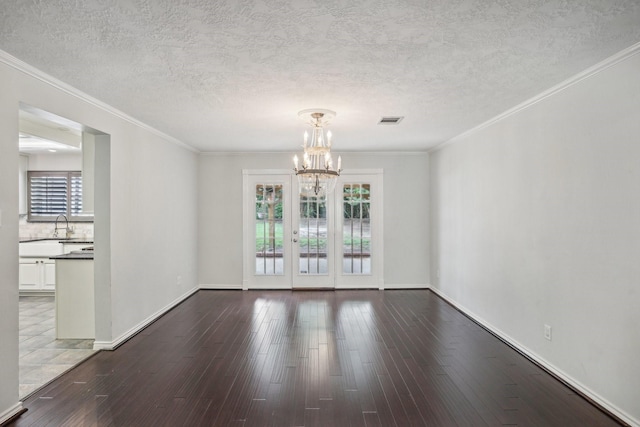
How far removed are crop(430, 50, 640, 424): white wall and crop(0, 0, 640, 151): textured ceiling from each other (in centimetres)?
34

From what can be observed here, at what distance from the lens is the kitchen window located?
21.8 ft

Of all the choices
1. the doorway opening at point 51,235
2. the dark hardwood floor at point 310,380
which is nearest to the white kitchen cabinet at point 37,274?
the doorway opening at point 51,235

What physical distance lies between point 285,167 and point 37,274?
4.29m

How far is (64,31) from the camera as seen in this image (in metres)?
2.13

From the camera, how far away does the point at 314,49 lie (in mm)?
2385

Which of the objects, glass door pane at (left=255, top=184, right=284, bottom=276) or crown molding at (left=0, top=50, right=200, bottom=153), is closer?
crown molding at (left=0, top=50, right=200, bottom=153)

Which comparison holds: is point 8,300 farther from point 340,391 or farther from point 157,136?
point 157,136

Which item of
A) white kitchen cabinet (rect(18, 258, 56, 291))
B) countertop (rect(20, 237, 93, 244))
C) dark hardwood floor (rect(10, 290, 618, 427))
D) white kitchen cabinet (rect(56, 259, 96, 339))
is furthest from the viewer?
countertop (rect(20, 237, 93, 244))

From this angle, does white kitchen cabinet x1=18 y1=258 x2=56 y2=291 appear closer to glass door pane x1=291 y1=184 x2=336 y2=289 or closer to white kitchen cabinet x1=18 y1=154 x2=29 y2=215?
white kitchen cabinet x1=18 y1=154 x2=29 y2=215

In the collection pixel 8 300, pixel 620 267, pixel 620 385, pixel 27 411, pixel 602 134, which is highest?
pixel 602 134

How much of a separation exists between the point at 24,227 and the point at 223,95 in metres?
5.59

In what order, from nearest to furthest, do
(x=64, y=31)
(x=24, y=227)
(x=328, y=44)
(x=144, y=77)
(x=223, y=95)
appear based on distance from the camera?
(x=64, y=31) < (x=328, y=44) < (x=144, y=77) < (x=223, y=95) < (x=24, y=227)

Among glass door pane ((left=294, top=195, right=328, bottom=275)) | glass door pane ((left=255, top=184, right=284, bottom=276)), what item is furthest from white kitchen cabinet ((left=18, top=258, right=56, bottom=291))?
glass door pane ((left=294, top=195, right=328, bottom=275))

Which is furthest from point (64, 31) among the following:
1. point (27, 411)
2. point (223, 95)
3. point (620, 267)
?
point (620, 267)
